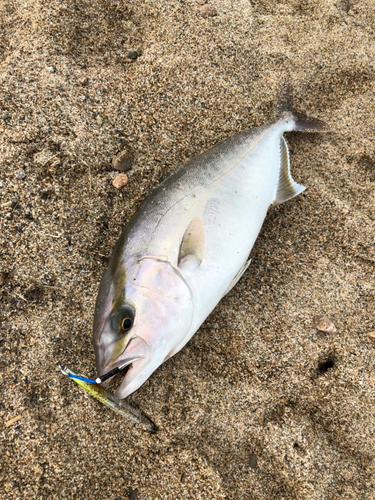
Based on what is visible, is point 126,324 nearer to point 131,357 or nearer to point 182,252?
point 131,357

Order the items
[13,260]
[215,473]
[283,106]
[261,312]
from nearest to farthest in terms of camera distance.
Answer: [215,473] → [13,260] → [261,312] → [283,106]

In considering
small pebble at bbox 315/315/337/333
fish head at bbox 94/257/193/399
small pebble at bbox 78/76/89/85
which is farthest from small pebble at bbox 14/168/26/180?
small pebble at bbox 315/315/337/333

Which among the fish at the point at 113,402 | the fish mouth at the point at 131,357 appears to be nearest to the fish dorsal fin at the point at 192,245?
the fish mouth at the point at 131,357

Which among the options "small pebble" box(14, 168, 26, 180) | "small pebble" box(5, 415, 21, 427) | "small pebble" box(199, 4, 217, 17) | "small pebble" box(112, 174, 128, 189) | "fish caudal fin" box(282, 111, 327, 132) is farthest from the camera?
"small pebble" box(199, 4, 217, 17)

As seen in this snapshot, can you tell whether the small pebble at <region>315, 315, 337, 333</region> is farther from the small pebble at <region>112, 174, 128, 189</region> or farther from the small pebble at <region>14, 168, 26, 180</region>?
the small pebble at <region>14, 168, 26, 180</region>

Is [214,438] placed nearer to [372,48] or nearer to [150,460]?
[150,460]

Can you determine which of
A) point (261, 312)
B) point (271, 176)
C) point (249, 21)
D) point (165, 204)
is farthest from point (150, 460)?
point (249, 21)
